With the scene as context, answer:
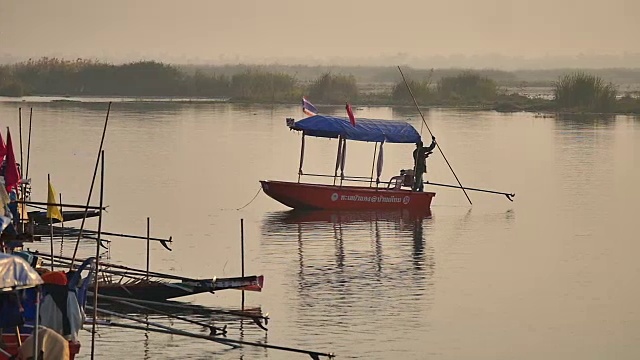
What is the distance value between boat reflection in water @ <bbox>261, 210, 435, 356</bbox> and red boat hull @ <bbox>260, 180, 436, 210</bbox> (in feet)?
0.57

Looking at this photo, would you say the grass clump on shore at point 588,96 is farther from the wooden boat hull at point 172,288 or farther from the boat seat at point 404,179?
the wooden boat hull at point 172,288

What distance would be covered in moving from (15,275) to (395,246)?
14.1 metres

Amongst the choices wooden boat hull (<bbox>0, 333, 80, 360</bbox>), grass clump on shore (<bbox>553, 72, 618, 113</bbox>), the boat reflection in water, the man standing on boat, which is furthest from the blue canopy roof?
grass clump on shore (<bbox>553, 72, 618, 113</bbox>)

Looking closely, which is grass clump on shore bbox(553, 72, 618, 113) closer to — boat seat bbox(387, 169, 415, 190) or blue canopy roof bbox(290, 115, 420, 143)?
boat seat bbox(387, 169, 415, 190)

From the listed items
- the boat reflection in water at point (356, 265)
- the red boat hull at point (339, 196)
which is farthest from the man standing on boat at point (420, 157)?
the boat reflection in water at point (356, 265)

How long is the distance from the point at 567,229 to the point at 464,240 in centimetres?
306

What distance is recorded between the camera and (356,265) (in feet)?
83.5

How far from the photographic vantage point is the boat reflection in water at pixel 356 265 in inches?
834

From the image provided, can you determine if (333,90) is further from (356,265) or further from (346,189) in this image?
(356,265)

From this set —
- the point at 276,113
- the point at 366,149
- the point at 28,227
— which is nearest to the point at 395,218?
the point at 28,227

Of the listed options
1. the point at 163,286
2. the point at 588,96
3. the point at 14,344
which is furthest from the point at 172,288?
the point at 588,96

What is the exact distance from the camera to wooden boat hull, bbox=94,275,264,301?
64.9 feet

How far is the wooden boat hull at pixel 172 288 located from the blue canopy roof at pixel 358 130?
10138mm

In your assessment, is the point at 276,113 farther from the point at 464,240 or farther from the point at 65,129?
the point at 464,240
